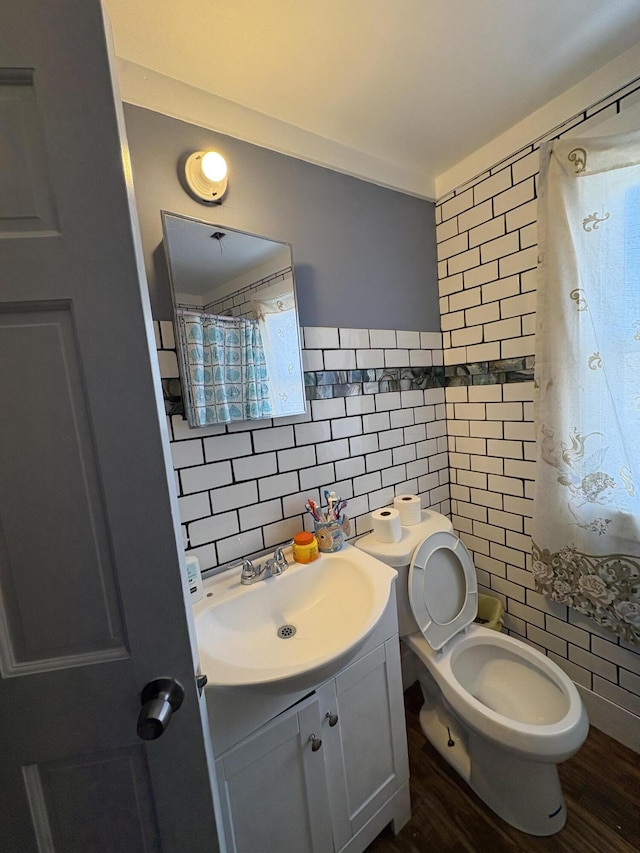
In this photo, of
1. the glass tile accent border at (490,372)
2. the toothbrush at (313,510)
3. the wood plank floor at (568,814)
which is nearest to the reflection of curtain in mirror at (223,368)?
the toothbrush at (313,510)

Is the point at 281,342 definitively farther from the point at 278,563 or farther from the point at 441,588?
the point at 441,588

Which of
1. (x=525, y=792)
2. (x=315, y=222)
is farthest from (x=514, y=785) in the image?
(x=315, y=222)

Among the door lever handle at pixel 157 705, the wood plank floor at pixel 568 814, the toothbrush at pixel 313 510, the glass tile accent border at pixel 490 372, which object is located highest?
the glass tile accent border at pixel 490 372

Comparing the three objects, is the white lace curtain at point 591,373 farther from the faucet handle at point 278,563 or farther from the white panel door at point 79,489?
the white panel door at point 79,489

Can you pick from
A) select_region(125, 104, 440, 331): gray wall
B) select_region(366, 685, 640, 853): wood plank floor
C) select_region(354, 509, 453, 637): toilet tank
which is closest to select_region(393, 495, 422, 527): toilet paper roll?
select_region(354, 509, 453, 637): toilet tank

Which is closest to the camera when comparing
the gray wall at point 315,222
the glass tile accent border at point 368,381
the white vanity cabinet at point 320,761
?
the white vanity cabinet at point 320,761

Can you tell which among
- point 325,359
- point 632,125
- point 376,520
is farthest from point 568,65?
point 376,520

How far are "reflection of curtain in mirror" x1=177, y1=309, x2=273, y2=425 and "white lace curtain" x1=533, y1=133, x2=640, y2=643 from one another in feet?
3.63

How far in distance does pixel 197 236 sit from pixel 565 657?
2.20 m

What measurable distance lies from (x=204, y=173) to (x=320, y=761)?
5.64ft

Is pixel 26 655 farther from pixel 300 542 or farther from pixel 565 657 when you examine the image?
pixel 565 657

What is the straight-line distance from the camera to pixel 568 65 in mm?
1061

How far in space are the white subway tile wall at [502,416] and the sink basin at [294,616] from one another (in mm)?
845

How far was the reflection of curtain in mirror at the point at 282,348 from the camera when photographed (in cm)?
113
